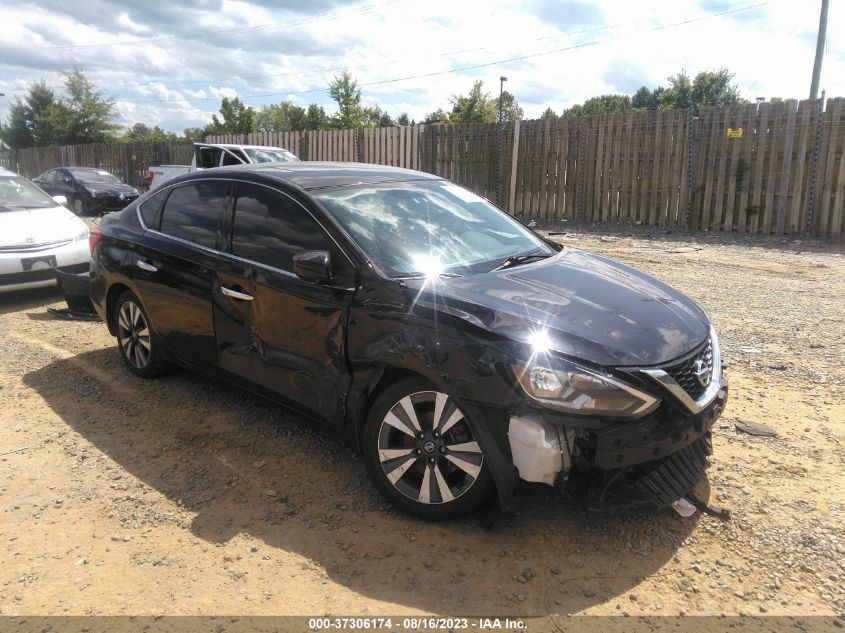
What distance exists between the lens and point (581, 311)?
9.88 ft

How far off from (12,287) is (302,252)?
553cm

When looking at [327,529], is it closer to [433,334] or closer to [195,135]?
[433,334]

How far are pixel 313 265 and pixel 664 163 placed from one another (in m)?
11.5

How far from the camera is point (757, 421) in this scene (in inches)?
161

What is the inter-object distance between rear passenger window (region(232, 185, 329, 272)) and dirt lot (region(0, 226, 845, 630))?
3.88 feet

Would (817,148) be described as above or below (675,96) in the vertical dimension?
below

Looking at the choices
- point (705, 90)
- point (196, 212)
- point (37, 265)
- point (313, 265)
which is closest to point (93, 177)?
point (37, 265)

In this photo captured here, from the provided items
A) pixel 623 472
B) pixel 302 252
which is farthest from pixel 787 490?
pixel 302 252

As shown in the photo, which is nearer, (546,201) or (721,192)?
(721,192)

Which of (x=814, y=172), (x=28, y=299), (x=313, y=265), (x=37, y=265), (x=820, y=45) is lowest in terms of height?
(x=28, y=299)

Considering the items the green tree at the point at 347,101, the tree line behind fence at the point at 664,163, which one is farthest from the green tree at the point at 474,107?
the tree line behind fence at the point at 664,163

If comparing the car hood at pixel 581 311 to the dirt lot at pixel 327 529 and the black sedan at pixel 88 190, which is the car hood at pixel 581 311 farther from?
the black sedan at pixel 88 190

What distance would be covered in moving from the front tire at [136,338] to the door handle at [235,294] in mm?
1074

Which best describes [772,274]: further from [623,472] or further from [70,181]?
[70,181]
